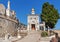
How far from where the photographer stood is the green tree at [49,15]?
49.2 meters

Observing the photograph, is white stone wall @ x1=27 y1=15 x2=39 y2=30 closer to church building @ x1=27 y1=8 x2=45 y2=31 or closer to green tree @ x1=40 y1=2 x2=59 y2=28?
church building @ x1=27 y1=8 x2=45 y2=31

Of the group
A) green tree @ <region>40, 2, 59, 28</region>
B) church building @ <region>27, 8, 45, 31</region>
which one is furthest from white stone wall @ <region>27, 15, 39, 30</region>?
green tree @ <region>40, 2, 59, 28</region>

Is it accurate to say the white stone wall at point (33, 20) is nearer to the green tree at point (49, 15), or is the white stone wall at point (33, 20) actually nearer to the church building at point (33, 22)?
the church building at point (33, 22)

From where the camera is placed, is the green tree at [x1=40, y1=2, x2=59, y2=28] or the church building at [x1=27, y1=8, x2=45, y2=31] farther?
the church building at [x1=27, y1=8, x2=45, y2=31]

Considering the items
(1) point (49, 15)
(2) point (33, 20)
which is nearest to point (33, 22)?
(2) point (33, 20)

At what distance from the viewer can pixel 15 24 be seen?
180 ft

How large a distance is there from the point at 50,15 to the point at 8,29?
39.8 ft

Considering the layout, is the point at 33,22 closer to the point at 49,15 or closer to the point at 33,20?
the point at 33,20

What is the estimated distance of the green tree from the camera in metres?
49.2

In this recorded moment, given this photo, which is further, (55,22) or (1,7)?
(1,7)

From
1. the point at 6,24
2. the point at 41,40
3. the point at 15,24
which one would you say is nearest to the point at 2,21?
the point at 6,24

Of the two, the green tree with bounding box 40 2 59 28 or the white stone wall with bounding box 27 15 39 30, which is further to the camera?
the white stone wall with bounding box 27 15 39 30

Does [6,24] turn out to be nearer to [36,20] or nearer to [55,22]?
[36,20]

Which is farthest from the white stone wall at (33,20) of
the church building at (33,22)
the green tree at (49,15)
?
the green tree at (49,15)
